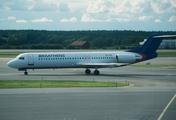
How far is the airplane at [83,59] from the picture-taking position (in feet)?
121

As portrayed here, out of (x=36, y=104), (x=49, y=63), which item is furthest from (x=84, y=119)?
(x=49, y=63)

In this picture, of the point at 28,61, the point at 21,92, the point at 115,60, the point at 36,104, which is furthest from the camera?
the point at 115,60

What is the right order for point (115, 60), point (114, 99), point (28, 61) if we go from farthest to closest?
1. point (115, 60)
2. point (28, 61)
3. point (114, 99)

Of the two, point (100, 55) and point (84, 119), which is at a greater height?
point (100, 55)

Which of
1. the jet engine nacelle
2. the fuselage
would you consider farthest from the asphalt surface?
the jet engine nacelle

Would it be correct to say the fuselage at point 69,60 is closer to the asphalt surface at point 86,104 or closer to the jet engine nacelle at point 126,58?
the jet engine nacelle at point 126,58

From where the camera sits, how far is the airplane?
1452 inches

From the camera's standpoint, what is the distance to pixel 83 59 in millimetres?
38438

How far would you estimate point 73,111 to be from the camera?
15.7 metres

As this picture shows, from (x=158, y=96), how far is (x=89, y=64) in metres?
18.5

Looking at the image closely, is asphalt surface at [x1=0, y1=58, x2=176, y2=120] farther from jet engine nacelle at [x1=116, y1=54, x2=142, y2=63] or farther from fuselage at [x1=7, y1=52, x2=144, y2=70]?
jet engine nacelle at [x1=116, y1=54, x2=142, y2=63]

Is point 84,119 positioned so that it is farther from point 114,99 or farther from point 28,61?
point 28,61

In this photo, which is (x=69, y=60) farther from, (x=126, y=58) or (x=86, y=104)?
(x=86, y=104)

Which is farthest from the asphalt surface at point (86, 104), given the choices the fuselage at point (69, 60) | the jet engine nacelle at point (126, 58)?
the jet engine nacelle at point (126, 58)
